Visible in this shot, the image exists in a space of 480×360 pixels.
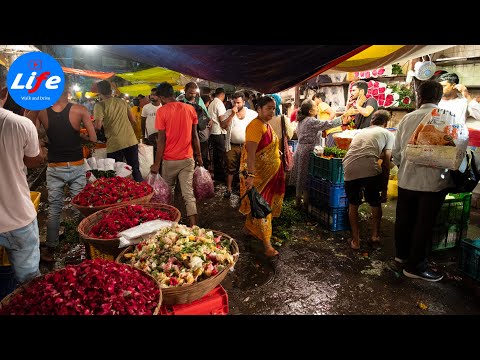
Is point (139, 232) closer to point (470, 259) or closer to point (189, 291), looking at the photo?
point (189, 291)

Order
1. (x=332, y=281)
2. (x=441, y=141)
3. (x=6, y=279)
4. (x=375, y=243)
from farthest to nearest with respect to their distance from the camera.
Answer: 1. (x=375, y=243)
2. (x=332, y=281)
3. (x=441, y=141)
4. (x=6, y=279)

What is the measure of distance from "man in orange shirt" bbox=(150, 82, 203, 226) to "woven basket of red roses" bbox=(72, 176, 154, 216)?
766mm

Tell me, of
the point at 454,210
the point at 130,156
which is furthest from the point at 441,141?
the point at 130,156

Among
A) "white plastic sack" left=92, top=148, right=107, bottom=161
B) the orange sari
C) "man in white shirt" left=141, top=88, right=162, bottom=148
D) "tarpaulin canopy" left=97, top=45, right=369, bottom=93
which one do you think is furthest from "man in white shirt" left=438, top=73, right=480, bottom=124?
"white plastic sack" left=92, top=148, right=107, bottom=161

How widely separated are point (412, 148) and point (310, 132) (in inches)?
99.2

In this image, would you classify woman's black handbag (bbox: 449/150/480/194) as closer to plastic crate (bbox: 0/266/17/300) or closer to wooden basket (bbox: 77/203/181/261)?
wooden basket (bbox: 77/203/181/261)

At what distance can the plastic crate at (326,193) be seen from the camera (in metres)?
5.62

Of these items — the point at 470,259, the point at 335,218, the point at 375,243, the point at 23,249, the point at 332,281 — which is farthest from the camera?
the point at 335,218

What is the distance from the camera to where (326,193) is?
19.2 ft

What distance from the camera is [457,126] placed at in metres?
3.79

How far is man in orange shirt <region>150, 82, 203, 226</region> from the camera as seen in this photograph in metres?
5.28

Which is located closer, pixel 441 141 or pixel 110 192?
pixel 441 141

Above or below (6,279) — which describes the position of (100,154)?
above

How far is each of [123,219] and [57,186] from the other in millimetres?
Result: 1931
